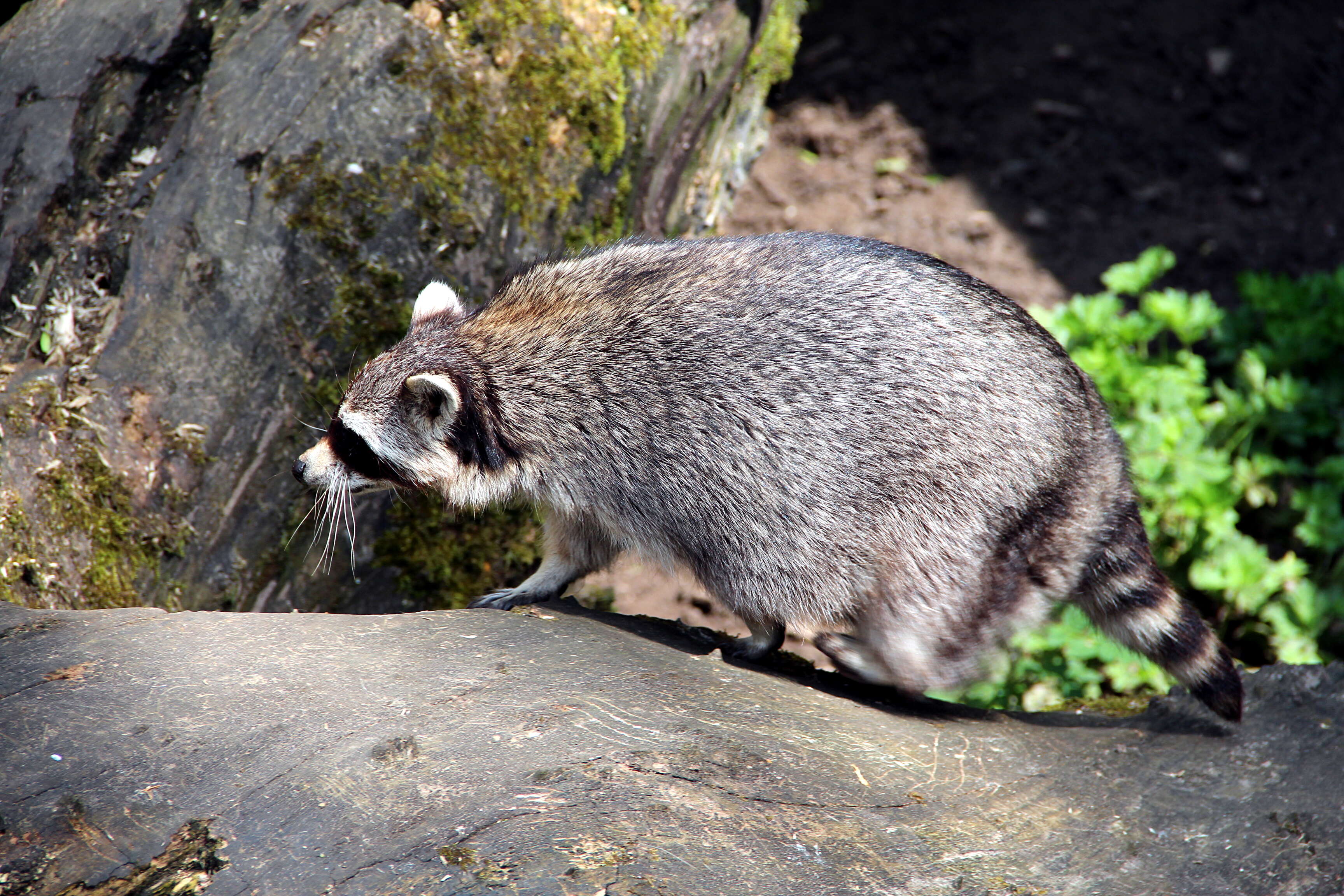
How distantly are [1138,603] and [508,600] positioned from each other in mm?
1924

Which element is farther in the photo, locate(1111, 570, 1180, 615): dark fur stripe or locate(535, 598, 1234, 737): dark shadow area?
locate(1111, 570, 1180, 615): dark fur stripe

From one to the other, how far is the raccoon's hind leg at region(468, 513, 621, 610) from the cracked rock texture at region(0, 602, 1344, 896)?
17.7 inches

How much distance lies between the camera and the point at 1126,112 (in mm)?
6656

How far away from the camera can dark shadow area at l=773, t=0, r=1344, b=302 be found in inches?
235

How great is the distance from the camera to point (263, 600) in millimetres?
3393

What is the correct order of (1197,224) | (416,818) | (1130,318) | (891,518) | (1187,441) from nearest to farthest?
(416,818) < (891,518) < (1187,441) < (1130,318) < (1197,224)

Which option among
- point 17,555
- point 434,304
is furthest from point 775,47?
point 17,555

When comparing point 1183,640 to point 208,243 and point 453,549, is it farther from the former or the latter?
point 208,243

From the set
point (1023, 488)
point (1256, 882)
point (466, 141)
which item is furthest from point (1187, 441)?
point (466, 141)

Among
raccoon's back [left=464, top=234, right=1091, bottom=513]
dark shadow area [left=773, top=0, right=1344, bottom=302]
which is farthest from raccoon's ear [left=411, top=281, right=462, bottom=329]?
dark shadow area [left=773, top=0, right=1344, bottom=302]

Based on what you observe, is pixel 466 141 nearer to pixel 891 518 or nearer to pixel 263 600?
pixel 263 600

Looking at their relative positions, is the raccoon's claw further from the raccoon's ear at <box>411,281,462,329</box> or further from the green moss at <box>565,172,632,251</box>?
the green moss at <box>565,172,632,251</box>

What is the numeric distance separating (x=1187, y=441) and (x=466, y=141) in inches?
121

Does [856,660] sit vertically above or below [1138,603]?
below
